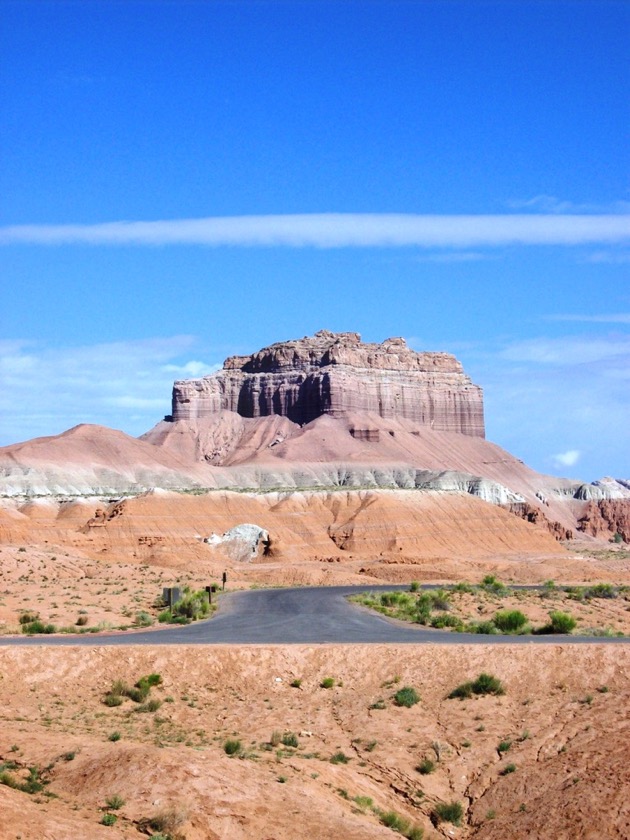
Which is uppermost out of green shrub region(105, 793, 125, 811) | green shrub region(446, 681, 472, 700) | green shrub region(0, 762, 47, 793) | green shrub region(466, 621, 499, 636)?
green shrub region(466, 621, 499, 636)

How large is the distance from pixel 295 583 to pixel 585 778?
45272mm

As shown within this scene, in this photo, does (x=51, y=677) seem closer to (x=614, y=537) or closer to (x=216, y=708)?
(x=216, y=708)

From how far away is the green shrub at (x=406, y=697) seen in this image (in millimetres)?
23984

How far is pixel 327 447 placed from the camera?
14362 centimetres

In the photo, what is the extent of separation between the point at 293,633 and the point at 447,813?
13.5 metres

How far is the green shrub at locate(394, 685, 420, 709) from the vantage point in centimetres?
2398

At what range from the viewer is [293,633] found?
107 feet

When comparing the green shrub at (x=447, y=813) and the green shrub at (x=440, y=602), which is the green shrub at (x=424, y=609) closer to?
the green shrub at (x=440, y=602)

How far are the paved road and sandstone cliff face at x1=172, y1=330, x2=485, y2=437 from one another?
116086mm

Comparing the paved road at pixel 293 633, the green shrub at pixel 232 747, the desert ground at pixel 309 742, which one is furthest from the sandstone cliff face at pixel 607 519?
the green shrub at pixel 232 747

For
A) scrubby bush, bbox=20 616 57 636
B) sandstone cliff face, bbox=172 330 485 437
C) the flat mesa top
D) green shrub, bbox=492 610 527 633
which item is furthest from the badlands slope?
the flat mesa top

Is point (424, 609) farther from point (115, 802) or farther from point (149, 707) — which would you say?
point (115, 802)

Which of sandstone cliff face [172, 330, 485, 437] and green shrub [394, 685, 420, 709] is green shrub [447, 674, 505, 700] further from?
sandstone cliff face [172, 330, 485, 437]

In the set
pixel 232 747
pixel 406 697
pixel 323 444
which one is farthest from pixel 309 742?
pixel 323 444
